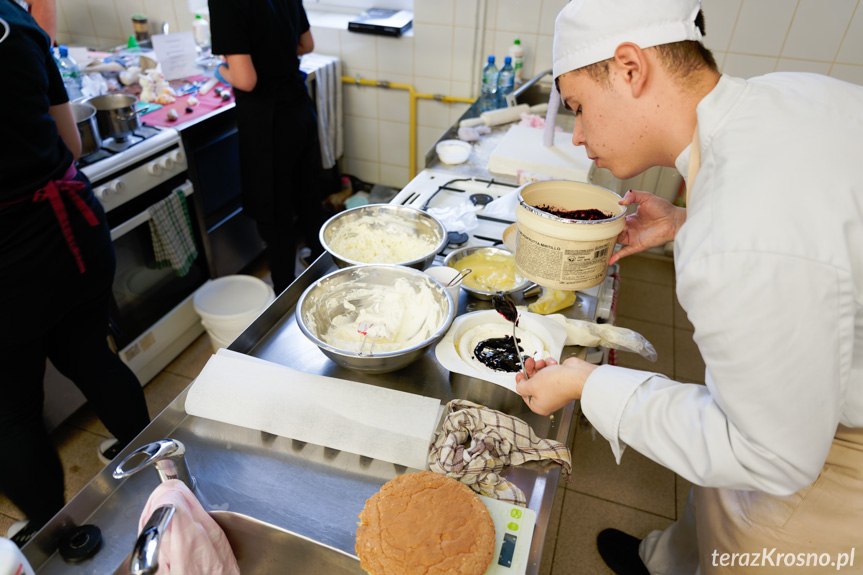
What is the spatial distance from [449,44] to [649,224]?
87.5 inches

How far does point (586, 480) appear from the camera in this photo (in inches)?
80.0

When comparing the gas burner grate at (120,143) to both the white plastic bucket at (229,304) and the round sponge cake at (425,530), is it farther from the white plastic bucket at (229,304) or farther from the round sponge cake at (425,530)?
the round sponge cake at (425,530)

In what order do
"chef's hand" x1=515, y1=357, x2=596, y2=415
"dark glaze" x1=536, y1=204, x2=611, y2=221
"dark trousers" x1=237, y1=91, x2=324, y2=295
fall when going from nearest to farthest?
"chef's hand" x1=515, y1=357, x2=596, y2=415, "dark glaze" x1=536, y1=204, x2=611, y2=221, "dark trousers" x1=237, y1=91, x2=324, y2=295

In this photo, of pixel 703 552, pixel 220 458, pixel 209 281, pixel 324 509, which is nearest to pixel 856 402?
pixel 703 552

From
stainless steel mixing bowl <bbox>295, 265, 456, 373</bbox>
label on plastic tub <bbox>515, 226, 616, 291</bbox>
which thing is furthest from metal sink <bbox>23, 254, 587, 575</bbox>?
label on plastic tub <bbox>515, 226, 616, 291</bbox>

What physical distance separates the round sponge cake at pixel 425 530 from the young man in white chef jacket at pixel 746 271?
231 mm

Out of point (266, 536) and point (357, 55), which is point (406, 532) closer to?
point (266, 536)

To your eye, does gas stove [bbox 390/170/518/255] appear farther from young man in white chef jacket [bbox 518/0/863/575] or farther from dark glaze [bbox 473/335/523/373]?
young man in white chef jacket [bbox 518/0/863/575]

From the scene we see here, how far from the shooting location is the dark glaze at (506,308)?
47.6 inches

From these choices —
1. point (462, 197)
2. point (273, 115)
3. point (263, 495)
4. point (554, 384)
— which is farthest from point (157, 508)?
point (273, 115)

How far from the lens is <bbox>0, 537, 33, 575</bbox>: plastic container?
2.09 feet

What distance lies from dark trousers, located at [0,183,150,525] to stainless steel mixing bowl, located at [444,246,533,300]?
1.04 meters

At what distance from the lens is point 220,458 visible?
1.01 metres

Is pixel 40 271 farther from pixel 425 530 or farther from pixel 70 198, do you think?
pixel 425 530
